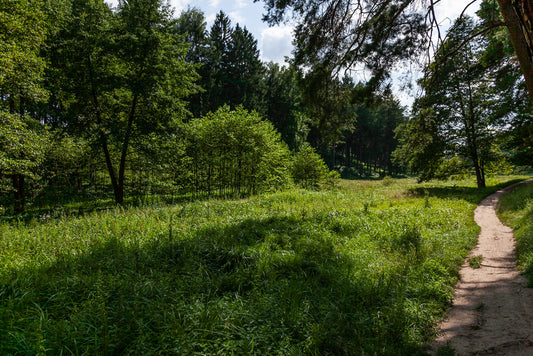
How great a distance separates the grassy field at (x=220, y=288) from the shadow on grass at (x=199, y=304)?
0.02 meters

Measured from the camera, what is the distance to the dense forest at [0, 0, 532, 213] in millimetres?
8500

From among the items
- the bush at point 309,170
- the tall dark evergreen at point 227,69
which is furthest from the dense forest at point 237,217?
the tall dark evergreen at point 227,69

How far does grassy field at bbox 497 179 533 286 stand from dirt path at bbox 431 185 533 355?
0.23 metres

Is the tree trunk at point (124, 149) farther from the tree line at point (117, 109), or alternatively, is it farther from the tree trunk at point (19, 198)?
the tree trunk at point (19, 198)

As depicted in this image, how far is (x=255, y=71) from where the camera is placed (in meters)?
42.2

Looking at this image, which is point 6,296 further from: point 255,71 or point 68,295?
point 255,71

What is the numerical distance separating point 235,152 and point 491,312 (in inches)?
688

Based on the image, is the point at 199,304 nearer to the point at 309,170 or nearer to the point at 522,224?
the point at 522,224

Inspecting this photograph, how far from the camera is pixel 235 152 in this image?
19641 millimetres

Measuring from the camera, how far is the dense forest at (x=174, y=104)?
850cm

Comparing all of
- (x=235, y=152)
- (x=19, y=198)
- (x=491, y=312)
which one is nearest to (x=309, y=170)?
(x=235, y=152)

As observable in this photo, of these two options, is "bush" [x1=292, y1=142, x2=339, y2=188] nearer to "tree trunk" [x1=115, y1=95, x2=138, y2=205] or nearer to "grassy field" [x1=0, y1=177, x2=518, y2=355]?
"tree trunk" [x1=115, y1=95, x2=138, y2=205]

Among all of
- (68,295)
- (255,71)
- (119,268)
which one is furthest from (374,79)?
(255,71)

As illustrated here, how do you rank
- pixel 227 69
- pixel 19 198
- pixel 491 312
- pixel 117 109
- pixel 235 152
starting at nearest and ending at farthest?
1. pixel 491 312
2. pixel 19 198
3. pixel 117 109
4. pixel 235 152
5. pixel 227 69
